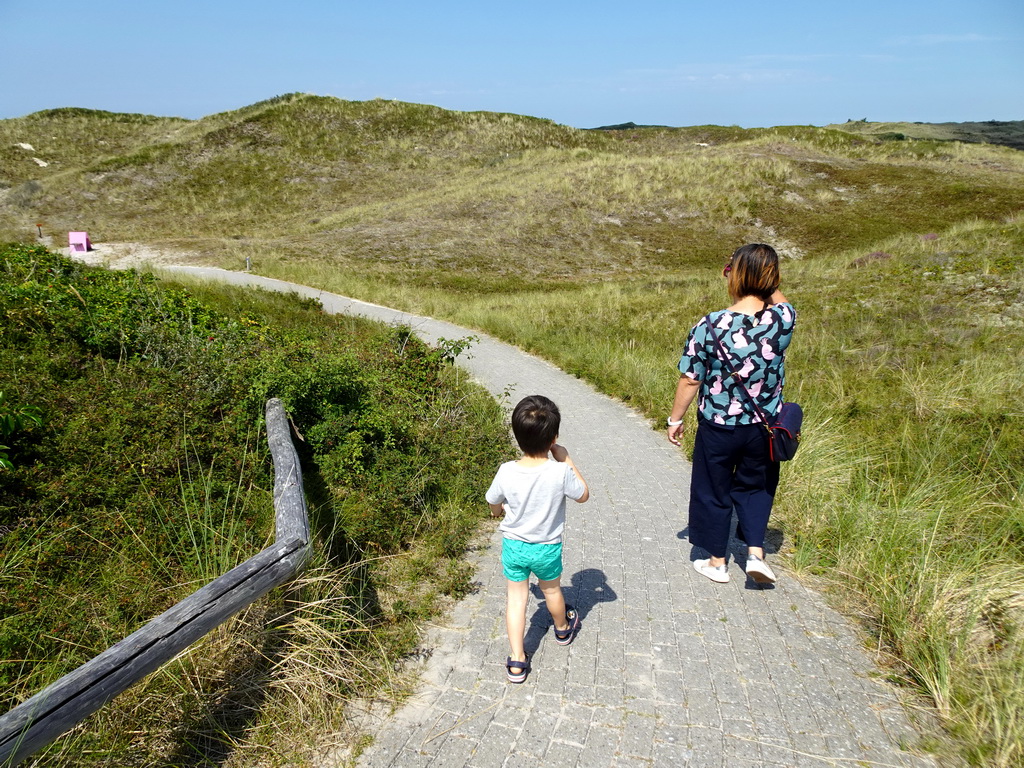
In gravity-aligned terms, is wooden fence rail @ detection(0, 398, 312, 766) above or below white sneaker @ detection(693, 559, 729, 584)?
above

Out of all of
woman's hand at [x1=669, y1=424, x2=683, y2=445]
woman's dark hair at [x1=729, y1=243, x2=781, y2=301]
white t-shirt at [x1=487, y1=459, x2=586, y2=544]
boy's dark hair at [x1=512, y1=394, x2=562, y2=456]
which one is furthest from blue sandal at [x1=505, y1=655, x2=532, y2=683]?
woman's dark hair at [x1=729, y1=243, x2=781, y2=301]

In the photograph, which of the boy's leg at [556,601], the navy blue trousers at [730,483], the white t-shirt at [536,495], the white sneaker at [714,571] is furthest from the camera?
the white sneaker at [714,571]

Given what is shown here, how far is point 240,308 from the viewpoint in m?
12.3

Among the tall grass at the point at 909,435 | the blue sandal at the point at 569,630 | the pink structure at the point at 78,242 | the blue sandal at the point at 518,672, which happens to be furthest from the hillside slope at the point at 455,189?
the blue sandal at the point at 518,672

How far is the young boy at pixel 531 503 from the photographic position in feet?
10.4

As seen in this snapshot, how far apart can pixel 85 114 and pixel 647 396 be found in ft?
222

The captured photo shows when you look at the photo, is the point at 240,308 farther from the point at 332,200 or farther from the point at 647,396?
the point at 332,200

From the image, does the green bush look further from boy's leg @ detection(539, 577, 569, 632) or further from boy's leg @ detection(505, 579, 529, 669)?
boy's leg @ detection(539, 577, 569, 632)

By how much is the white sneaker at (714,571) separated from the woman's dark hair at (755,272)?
6.49 feet

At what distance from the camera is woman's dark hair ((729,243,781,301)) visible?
3693mm

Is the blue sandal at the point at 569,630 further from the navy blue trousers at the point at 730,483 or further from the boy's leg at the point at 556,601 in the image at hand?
the navy blue trousers at the point at 730,483

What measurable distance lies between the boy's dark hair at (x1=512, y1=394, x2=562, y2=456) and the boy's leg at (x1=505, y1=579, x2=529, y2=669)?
85 centimetres

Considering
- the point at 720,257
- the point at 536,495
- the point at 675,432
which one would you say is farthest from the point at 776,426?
the point at 720,257

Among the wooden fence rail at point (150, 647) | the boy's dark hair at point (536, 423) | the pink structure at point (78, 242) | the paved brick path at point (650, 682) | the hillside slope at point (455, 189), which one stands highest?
the hillside slope at point (455, 189)
